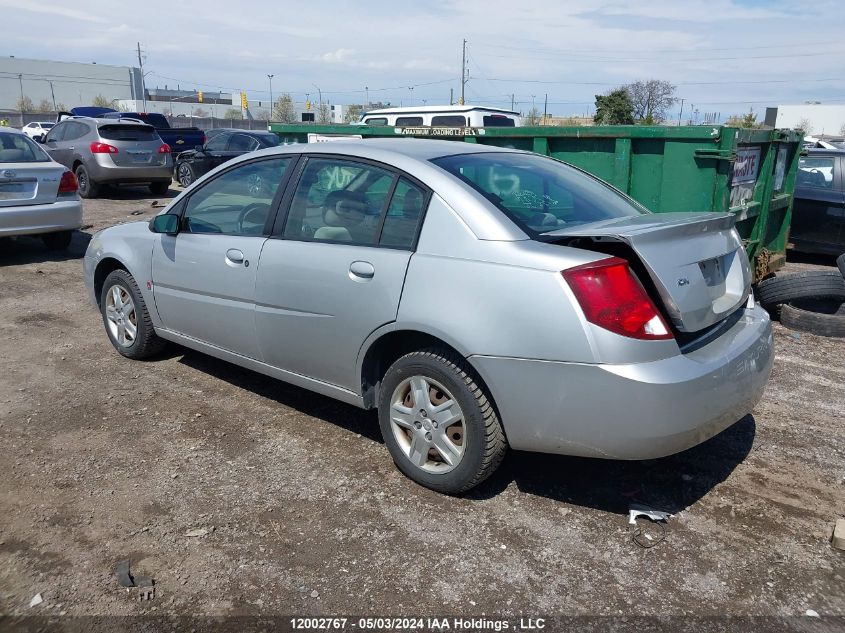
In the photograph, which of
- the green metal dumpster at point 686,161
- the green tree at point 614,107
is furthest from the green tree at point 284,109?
the green metal dumpster at point 686,161

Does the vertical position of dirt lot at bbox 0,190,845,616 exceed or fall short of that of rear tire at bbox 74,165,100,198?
it falls short

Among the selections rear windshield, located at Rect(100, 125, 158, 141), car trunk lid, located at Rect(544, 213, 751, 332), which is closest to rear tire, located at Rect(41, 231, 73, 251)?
rear windshield, located at Rect(100, 125, 158, 141)

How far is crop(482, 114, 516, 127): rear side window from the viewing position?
Answer: 12242 millimetres

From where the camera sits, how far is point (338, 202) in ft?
12.9

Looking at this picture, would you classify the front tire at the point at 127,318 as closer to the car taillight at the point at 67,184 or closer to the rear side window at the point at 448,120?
the car taillight at the point at 67,184

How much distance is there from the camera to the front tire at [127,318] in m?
5.20

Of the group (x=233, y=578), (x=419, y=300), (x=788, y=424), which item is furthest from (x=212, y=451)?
(x=788, y=424)

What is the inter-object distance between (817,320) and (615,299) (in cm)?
427

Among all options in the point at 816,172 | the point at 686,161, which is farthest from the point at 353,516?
the point at 816,172

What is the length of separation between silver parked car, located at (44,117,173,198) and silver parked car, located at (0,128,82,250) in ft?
17.9

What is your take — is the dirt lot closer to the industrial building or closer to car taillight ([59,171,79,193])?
car taillight ([59,171,79,193])

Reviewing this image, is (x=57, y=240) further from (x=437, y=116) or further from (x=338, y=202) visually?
(x=338, y=202)

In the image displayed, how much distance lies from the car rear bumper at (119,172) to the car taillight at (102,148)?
→ 0.26 ft

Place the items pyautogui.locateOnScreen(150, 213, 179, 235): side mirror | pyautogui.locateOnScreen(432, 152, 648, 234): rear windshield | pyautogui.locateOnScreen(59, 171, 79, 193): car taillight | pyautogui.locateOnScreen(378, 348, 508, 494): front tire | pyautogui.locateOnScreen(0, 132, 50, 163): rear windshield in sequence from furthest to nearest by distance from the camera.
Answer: pyautogui.locateOnScreen(59, 171, 79, 193): car taillight < pyautogui.locateOnScreen(0, 132, 50, 163): rear windshield < pyautogui.locateOnScreen(150, 213, 179, 235): side mirror < pyautogui.locateOnScreen(432, 152, 648, 234): rear windshield < pyautogui.locateOnScreen(378, 348, 508, 494): front tire
